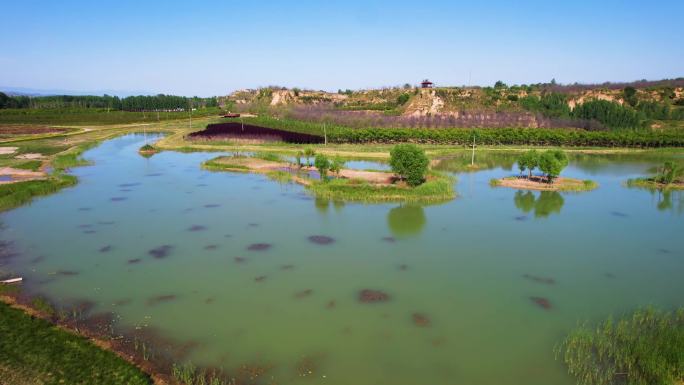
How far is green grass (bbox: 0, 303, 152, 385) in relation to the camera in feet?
31.4

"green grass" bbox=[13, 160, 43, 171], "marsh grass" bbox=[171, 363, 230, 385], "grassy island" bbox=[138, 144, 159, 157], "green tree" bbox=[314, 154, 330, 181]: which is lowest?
"marsh grass" bbox=[171, 363, 230, 385]

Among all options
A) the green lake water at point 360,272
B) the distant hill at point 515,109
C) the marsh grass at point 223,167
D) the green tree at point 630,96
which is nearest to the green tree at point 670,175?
the green lake water at point 360,272

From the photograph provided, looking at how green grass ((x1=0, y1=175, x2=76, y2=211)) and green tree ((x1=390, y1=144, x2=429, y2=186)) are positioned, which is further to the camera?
green tree ((x1=390, y1=144, x2=429, y2=186))

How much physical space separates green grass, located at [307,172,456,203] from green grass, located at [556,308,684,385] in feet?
46.5

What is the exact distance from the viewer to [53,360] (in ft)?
33.4

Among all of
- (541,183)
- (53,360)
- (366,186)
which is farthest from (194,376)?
(541,183)

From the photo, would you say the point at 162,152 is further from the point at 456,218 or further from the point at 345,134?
the point at 456,218

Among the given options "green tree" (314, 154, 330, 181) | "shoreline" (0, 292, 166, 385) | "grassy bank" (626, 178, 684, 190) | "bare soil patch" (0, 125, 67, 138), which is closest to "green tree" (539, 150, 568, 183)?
"grassy bank" (626, 178, 684, 190)

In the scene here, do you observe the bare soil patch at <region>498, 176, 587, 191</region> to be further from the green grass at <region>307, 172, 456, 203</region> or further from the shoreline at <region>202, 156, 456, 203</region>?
the green grass at <region>307, 172, 456, 203</region>

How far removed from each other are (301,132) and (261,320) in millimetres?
51151

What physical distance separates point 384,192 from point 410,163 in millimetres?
2611

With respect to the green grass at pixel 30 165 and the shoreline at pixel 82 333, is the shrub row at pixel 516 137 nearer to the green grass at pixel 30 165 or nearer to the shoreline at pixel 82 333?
the green grass at pixel 30 165

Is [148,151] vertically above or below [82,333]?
above

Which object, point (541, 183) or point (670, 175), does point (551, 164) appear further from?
point (670, 175)
